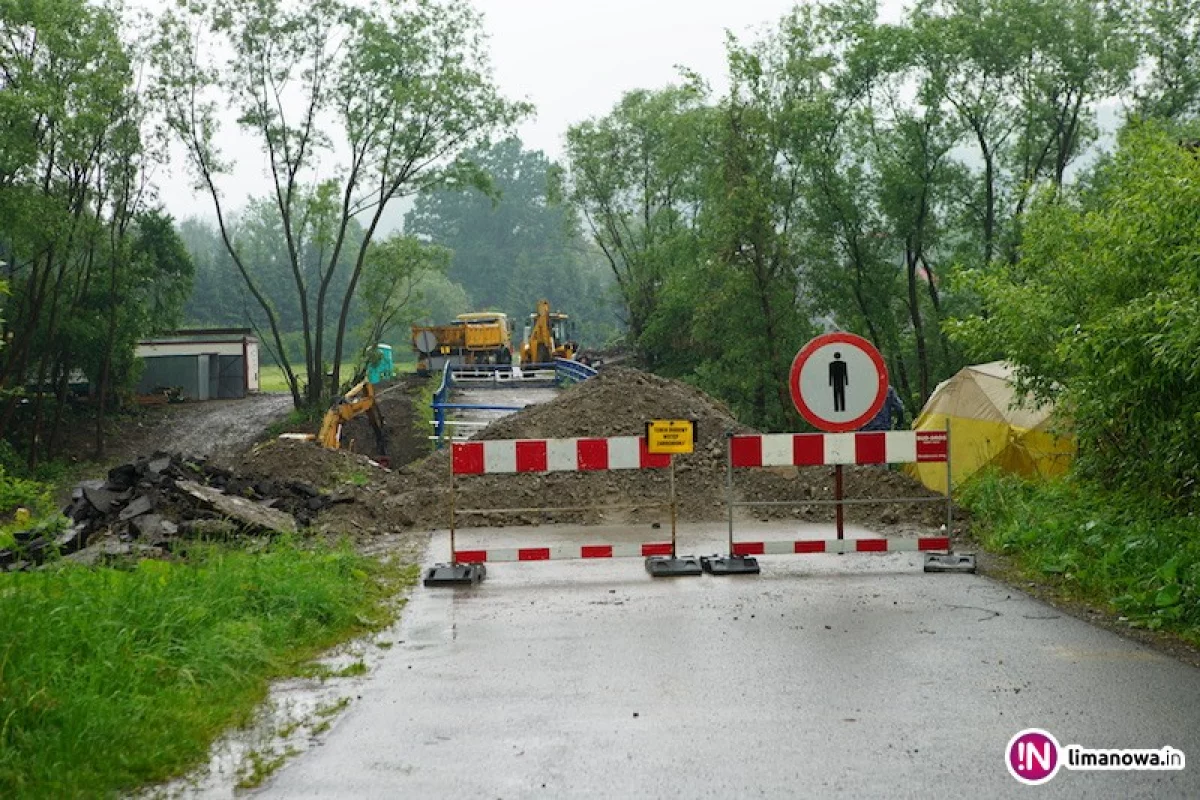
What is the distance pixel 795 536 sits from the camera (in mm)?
14695

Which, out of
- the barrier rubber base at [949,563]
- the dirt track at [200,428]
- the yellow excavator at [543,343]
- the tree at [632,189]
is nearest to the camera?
the barrier rubber base at [949,563]

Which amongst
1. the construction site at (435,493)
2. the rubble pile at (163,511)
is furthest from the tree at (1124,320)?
the rubble pile at (163,511)

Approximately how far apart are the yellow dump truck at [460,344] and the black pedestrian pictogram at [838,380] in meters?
48.0

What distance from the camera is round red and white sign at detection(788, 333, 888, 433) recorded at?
39.1ft

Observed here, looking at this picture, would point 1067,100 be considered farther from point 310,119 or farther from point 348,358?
point 348,358

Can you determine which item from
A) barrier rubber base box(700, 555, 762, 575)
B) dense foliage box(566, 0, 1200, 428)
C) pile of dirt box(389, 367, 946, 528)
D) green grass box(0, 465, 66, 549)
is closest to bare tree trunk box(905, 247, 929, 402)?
dense foliage box(566, 0, 1200, 428)

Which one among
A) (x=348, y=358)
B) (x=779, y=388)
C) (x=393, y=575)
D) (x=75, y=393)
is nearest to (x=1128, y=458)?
(x=393, y=575)

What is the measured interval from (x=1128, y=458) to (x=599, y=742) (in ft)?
24.3

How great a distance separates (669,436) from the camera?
12039mm

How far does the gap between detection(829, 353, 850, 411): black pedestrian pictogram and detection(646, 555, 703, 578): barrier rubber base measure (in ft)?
6.26

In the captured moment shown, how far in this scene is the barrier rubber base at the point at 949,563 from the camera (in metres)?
11.5

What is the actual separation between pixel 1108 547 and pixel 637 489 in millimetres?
9125

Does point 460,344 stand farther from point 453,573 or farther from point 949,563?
point 949,563

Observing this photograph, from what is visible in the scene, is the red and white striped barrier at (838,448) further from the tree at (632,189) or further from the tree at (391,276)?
the tree at (632,189)
